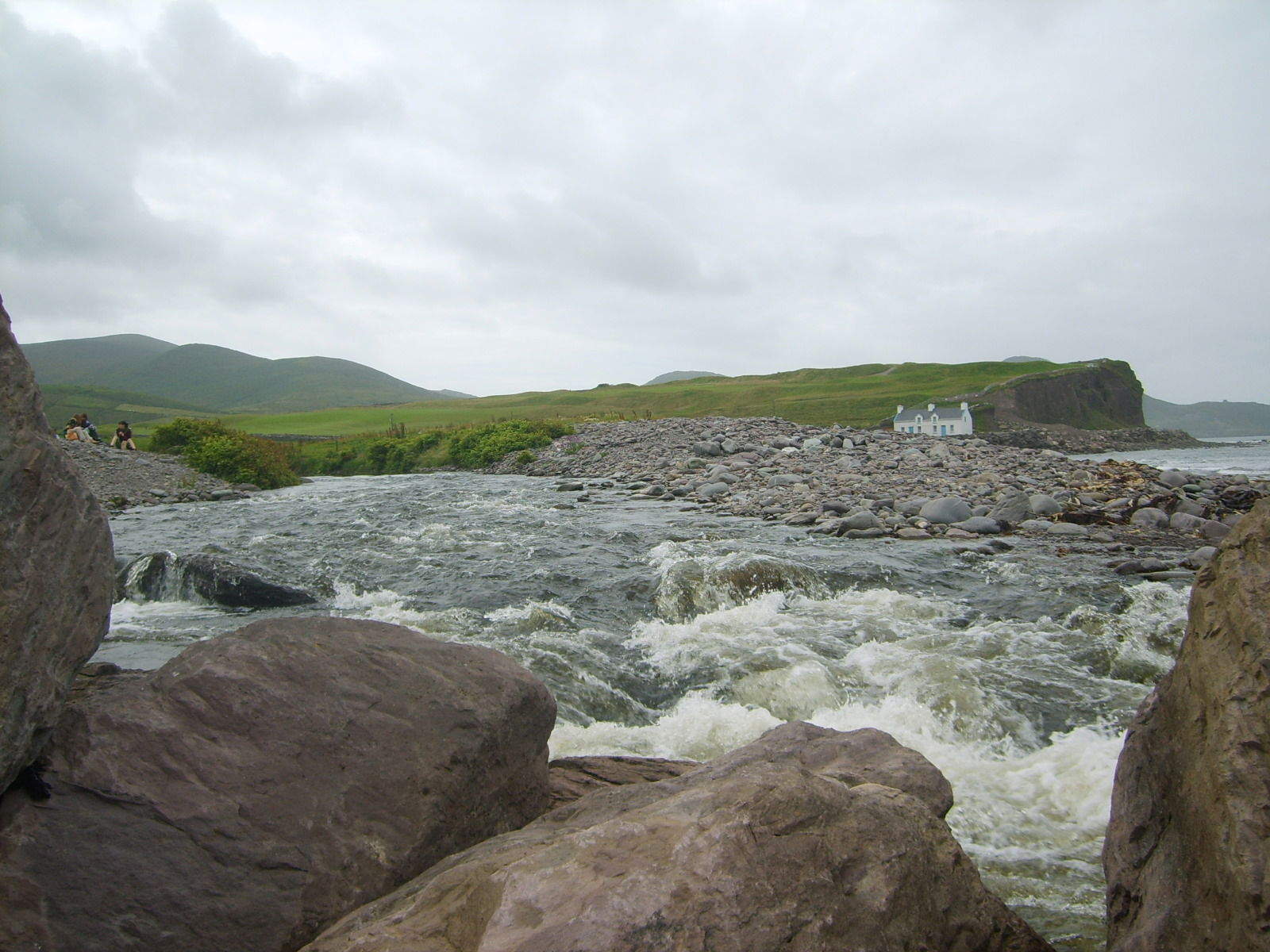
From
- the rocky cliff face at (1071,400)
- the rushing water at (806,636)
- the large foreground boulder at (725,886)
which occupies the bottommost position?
the rushing water at (806,636)

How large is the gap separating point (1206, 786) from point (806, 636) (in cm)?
712

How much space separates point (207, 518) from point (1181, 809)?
24120 mm

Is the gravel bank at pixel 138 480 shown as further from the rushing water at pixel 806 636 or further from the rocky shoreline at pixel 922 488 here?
the rocky shoreline at pixel 922 488

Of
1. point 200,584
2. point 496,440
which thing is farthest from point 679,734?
point 496,440

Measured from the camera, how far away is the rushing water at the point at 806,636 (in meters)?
6.38

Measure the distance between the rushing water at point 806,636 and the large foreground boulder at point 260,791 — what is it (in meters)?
2.87

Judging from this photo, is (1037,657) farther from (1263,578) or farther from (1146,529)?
(1146,529)

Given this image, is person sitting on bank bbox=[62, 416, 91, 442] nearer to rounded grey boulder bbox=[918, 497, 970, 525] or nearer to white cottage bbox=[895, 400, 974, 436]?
rounded grey boulder bbox=[918, 497, 970, 525]

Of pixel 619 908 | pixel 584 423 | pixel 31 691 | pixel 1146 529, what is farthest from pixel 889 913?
pixel 584 423

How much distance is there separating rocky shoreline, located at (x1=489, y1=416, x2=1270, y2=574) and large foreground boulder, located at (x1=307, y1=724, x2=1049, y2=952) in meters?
12.3

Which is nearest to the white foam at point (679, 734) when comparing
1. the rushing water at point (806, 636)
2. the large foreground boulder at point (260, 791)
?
the rushing water at point (806, 636)

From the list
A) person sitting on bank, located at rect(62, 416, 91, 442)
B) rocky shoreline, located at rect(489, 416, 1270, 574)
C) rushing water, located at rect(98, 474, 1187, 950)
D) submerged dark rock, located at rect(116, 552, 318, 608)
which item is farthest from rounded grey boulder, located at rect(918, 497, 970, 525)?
person sitting on bank, located at rect(62, 416, 91, 442)

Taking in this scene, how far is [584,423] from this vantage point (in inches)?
2274

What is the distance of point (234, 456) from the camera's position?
36.0 meters
